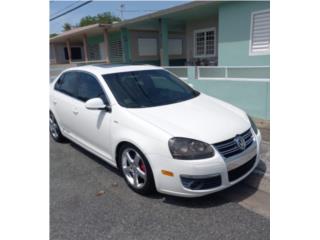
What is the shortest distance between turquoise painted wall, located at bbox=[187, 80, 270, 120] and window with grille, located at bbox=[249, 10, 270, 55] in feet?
6.09

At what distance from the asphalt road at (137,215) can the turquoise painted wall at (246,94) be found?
325cm

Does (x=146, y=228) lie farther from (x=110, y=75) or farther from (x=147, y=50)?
(x=147, y=50)

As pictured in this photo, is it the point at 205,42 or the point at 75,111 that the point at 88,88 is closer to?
the point at 75,111

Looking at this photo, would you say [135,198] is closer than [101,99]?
Yes

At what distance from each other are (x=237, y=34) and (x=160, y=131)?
615 cm

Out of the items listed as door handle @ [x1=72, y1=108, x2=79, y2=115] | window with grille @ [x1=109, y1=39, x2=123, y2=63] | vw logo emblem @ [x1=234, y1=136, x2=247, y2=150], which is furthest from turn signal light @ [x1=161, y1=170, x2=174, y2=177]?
window with grille @ [x1=109, y1=39, x2=123, y2=63]

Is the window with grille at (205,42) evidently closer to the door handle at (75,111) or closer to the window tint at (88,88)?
the window tint at (88,88)

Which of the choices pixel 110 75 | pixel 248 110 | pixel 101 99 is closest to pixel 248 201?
pixel 101 99

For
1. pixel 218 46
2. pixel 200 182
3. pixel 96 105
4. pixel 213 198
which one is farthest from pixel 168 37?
pixel 200 182

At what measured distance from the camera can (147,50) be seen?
14.0 meters

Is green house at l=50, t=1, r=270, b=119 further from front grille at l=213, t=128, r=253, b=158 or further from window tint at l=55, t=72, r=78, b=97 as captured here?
window tint at l=55, t=72, r=78, b=97

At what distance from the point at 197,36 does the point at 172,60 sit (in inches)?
120

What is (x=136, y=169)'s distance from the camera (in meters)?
3.13

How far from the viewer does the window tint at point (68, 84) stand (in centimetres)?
440
